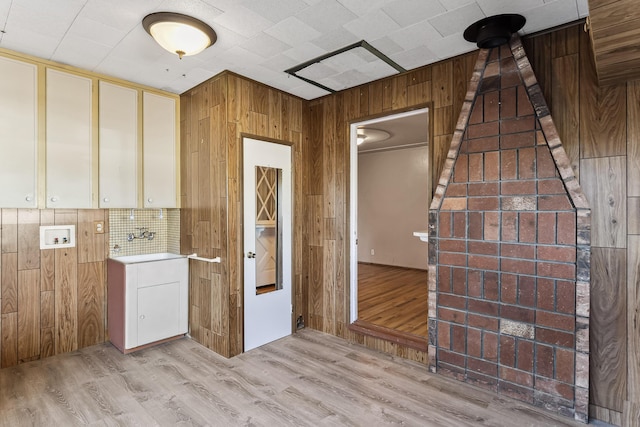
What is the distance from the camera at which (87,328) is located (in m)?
3.35

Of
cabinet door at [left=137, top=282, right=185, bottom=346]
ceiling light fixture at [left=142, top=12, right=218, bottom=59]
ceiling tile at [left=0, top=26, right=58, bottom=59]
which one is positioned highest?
ceiling tile at [left=0, top=26, right=58, bottom=59]

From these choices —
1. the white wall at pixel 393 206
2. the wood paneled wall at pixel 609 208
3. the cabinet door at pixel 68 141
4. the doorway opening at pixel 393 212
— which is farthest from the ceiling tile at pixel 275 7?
the white wall at pixel 393 206

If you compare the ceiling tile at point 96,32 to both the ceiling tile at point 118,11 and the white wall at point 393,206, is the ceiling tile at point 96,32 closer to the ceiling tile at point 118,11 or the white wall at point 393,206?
the ceiling tile at point 118,11

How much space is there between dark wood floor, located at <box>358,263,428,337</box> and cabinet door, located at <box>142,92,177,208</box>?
8.89 ft

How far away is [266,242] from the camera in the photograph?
3.56m

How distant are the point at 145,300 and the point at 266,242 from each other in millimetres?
1300

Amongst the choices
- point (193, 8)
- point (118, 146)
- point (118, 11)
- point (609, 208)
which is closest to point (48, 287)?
point (118, 146)

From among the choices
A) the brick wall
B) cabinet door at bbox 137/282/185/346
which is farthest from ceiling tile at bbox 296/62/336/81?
cabinet door at bbox 137/282/185/346

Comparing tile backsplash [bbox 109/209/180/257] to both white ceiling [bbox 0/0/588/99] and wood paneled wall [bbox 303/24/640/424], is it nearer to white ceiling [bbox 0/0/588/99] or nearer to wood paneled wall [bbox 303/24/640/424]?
white ceiling [bbox 0/0/588/99]

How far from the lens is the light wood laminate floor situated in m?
2.22

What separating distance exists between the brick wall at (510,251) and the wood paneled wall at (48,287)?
3.28 m

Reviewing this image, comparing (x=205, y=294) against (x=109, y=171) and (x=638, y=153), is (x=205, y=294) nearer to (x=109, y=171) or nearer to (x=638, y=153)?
(x=109, y=171)

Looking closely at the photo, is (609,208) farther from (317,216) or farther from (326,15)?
(317,216)

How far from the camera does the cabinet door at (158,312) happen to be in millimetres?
3264
